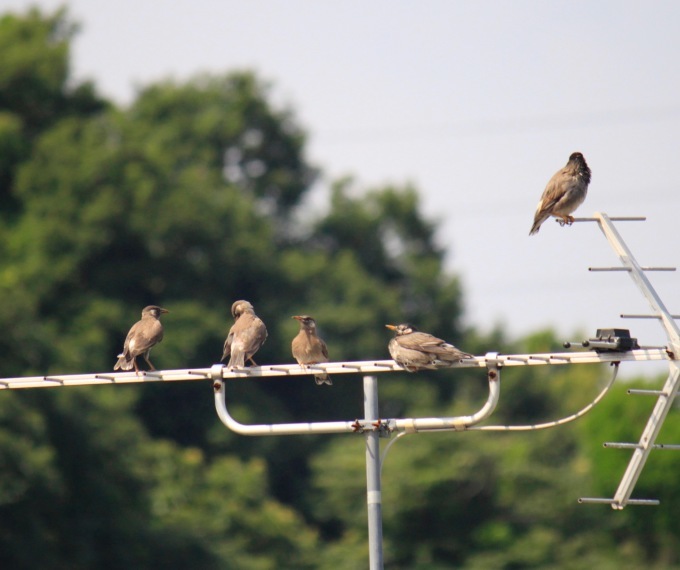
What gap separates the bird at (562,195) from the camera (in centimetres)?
1390

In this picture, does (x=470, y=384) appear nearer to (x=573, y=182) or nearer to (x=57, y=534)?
(x=57, y=534)

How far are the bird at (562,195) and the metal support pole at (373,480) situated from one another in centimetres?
459

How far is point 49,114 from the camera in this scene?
185 feet

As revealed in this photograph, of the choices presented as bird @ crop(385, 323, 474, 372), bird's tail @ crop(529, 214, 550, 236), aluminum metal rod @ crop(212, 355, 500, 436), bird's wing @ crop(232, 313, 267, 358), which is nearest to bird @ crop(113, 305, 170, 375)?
bird's wing @ crop(232, 313, 267, 358)

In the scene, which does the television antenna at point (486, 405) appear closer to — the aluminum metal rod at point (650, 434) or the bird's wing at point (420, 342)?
the aluminum metal rod at point (650, 434)

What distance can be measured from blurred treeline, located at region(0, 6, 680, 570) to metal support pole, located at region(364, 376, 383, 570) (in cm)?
2343

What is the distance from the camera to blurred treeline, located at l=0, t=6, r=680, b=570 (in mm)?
37406

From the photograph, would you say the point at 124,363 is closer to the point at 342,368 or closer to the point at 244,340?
the point at 244,340

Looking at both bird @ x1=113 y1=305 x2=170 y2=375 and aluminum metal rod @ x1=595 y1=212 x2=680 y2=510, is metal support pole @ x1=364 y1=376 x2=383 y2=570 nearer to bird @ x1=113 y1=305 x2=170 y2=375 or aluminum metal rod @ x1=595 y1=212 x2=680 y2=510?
aluminum metal rod @ x1=595 y1=212 x2=680 y2=510

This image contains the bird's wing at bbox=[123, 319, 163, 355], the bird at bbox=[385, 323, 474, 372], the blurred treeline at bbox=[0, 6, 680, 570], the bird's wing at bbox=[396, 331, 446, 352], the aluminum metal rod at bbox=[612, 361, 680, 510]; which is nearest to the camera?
the aluminum metal rod at bbox=[612, 361, 680, 510]

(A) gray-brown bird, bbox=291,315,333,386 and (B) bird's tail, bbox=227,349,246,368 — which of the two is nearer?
(B) bird's tail, bbox=227,349,246,368

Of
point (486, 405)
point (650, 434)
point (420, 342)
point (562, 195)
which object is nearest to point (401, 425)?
point (486, 405)

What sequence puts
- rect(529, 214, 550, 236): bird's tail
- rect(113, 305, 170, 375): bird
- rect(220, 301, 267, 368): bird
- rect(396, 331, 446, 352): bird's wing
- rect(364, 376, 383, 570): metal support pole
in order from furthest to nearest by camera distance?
rect(113, 305, 170, 375): bird
rect(529, 214, 550, 236): bird's tail
rect(220, 301, 267, 368): bird
rect(396, 331, 446, 352): bird's wing
rect(364, 376, 383, 570): metal support pole

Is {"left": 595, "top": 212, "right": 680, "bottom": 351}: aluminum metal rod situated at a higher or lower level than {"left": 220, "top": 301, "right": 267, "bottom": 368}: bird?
lower
